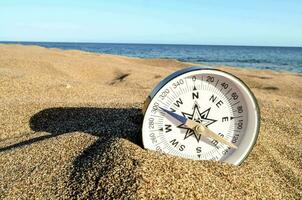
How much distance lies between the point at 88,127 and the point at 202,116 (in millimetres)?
1186

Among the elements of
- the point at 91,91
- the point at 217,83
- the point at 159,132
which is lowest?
the point at 91,91

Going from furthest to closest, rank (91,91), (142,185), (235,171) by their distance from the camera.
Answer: (91,91) → (235,171) → (142,185)

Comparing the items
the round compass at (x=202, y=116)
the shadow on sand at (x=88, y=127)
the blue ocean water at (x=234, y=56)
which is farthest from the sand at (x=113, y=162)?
the blue ocean water at (x=234, y=56)

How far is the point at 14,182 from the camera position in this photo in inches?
81.2

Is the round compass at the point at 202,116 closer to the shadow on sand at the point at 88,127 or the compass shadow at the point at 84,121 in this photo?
the shadow on sand at the point at 88,127

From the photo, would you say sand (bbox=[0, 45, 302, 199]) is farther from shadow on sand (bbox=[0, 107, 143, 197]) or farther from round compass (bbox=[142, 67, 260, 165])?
round compass (bbox=[142, 67, 260, 165])

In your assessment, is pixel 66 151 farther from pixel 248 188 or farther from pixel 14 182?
pixel 248 188

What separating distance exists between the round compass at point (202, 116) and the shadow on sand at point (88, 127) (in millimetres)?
173

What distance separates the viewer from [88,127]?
10.3 ft

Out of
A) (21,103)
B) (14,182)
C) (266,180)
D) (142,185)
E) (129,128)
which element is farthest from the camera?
(21,103)

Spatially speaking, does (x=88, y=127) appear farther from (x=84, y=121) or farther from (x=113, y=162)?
(x=113, y=162)

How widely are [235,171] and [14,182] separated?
1.25 m

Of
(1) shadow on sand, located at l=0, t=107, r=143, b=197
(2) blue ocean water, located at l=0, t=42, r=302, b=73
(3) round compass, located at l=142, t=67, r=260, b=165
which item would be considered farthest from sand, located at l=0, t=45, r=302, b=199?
(2) blue ocean water, located at l=0, t=42, r=302, b=73

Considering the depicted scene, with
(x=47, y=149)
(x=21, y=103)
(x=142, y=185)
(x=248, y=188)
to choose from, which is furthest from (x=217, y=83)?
(x=21, y=103)
